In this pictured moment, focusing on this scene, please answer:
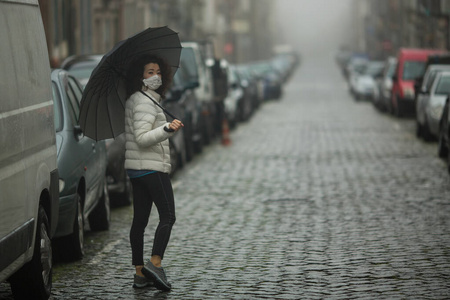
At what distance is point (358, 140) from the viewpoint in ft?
82.9

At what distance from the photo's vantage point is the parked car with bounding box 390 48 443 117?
32.7 metres

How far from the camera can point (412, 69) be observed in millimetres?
33281

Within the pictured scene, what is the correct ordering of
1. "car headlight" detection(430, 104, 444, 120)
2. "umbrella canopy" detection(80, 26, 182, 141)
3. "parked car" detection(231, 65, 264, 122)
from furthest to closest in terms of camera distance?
"parked car" detection(231, 65, 264, 122) < "car headlight" detection(430, 104, 444, 120) < "umbrella canopy" detection(80, 26, 182, 141)

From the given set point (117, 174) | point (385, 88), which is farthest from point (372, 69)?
point (117, 174)

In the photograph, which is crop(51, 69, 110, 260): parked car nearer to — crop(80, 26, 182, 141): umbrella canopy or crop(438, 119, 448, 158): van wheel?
crop(80, 26, 182, 141): umbrella canopy

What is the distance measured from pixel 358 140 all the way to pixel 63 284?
17304mm

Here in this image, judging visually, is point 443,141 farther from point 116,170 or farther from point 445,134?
point 116,170

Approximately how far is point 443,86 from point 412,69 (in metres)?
10.2

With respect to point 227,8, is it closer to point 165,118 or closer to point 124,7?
point 124,7

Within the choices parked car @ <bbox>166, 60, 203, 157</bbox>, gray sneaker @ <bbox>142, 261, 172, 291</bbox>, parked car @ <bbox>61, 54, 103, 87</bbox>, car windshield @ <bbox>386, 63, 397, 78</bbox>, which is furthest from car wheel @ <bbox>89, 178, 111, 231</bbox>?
car windshield @ <bbox>386, 63, 397, 78</bbox>

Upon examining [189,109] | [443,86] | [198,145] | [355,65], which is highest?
[189,109]

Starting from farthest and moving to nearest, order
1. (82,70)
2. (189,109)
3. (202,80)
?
(202,80) < (189,109) < (82,70)

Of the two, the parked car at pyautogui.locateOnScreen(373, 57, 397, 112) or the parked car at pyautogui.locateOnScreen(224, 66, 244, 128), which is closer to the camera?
the parked car at pyautogui.locateOnScreen(224, 66, 244, 128)

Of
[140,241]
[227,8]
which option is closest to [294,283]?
[140,241]
